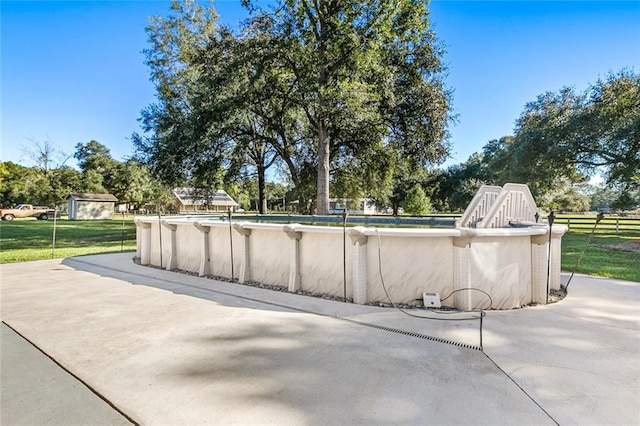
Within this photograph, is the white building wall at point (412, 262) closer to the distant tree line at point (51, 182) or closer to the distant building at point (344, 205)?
the distant building at point (344, 205)

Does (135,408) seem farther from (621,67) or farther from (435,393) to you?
(621,67)

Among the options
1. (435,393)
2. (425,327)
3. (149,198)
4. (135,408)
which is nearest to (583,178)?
(425,327)

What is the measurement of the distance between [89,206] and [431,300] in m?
40.6

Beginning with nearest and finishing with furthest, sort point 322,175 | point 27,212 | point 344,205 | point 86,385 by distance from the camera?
point 86,385 < point 322,175 < point 344,205 < point 27,212

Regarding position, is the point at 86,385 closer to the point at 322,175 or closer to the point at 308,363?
the point at 308,363

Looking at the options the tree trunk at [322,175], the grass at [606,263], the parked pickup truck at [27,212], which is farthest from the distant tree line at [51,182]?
the grass at [606,263]

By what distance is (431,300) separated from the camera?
4.19m

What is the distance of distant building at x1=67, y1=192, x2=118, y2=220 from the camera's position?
33.6 meters

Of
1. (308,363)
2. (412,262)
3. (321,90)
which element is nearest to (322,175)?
(321,90)

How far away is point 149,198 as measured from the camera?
44719 millimetres

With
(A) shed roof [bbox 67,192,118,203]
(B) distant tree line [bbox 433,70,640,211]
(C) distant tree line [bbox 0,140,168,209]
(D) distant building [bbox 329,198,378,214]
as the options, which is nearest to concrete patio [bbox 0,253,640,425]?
(D) distant building [bbox 329,198,378,214]

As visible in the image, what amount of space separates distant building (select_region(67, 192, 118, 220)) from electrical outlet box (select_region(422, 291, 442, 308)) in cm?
4001

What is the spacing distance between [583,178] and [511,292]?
2045cm

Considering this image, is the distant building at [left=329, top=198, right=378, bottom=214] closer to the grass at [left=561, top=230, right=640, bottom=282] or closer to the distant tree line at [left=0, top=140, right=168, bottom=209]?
the grass at [left=561, top=230, right=640, bottom=282]
